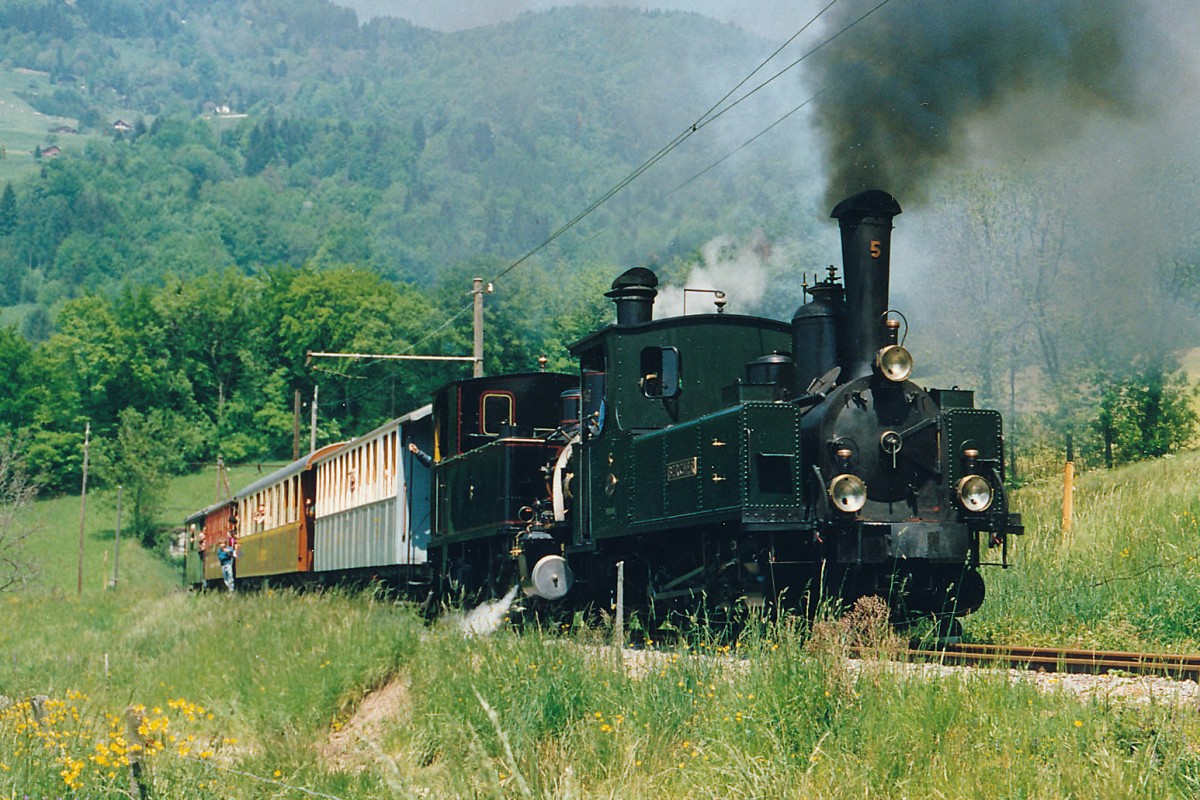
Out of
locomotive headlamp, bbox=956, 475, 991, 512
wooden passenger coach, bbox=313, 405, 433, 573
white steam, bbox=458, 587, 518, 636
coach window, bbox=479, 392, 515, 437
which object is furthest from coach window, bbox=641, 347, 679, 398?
wooden passenger coach, bbox=313, 405, 433, 573

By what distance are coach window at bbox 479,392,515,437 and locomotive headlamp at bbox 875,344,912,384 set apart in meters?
7.39

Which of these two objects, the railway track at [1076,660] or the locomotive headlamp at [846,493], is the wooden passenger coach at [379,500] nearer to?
the locomotive headlamp at [846,493]

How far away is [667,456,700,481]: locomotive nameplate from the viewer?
12305 millimetres

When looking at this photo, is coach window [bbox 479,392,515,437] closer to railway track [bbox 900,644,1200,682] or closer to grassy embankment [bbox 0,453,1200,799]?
grassy embankment [bbox 0,453,1200,799]

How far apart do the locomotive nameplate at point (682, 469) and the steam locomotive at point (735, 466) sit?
0.03 meters

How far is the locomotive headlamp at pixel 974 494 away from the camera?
11688 mm

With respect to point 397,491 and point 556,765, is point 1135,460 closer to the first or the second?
point 397,491

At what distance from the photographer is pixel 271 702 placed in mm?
12797

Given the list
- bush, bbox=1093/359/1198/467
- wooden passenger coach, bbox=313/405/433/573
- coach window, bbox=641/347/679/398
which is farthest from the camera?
bush, bbox=1093/359/1198/467

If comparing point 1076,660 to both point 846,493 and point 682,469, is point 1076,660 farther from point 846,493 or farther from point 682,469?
point 682,469

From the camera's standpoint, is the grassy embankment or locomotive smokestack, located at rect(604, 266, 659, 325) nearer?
the grassy embankment

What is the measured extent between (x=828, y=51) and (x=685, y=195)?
136ft

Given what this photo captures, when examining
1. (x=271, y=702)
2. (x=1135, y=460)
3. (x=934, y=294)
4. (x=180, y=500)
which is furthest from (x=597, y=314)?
(x=180, y=500)

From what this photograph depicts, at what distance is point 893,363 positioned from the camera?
1165 cm
